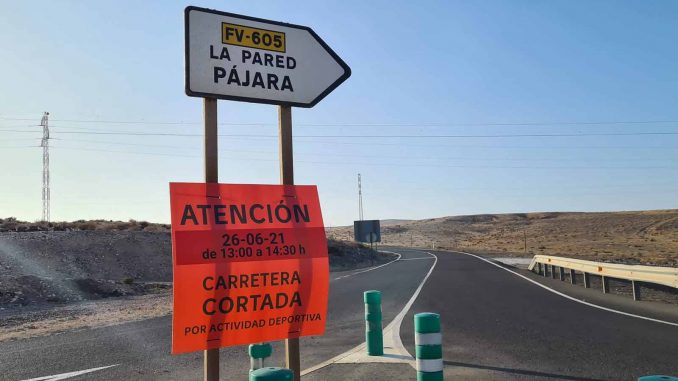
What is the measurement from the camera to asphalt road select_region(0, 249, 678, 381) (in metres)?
6.80

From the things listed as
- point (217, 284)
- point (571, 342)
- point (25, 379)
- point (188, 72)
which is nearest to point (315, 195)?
point (217, 284)

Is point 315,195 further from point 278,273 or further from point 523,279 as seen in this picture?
point 523,279

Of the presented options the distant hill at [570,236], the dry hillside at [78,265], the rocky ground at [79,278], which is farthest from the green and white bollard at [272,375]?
the distant hill at [570,236]

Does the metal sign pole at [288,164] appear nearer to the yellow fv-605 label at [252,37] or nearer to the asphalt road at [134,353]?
the yellow fv-605 label at [252,37]

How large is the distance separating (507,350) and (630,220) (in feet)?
359

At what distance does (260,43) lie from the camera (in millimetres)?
3941

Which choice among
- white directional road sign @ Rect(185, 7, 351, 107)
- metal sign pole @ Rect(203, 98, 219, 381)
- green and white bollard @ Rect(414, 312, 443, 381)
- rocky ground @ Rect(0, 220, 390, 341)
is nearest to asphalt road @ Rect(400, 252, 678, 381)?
green and white bollard @ Rect(414, 312, 443, 381)

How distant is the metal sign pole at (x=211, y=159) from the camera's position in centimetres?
356

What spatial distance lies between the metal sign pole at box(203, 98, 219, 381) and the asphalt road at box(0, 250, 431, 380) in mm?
3418

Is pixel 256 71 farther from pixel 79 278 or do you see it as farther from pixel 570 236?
pixel 570 236

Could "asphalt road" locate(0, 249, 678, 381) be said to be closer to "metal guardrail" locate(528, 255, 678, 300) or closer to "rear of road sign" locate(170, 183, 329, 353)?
"metal guardrail" locate(528, 255, 678, 300)

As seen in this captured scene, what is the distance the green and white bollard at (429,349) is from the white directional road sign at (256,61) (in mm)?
2440

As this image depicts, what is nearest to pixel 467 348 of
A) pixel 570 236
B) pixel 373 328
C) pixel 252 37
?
pixel 373 328

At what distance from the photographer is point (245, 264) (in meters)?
3.62
